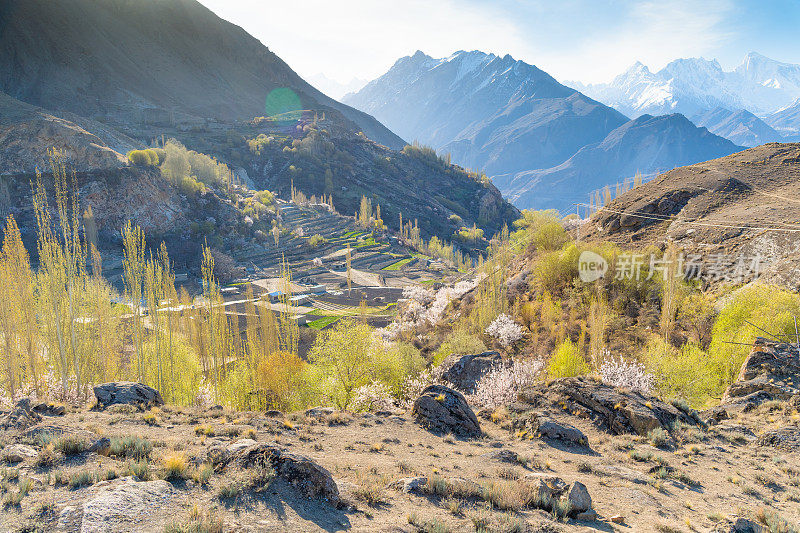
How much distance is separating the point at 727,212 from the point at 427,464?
2891cm

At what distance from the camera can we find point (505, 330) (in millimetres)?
27594

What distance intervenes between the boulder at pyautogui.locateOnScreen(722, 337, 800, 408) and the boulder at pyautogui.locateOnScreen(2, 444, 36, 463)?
22.7 metres

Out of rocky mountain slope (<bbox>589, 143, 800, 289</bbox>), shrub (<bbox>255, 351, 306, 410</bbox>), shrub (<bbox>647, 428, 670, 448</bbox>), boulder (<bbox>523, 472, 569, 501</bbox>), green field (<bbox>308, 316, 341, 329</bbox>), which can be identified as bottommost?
green field (<bbox>308, 316, 341, 329</bbox>)

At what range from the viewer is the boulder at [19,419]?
33.7 ft

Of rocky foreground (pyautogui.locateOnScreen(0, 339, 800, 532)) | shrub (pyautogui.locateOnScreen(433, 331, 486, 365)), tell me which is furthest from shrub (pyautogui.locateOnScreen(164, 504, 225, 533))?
shrub (pyautogui.locateOnScreen(433, 331, 486, 365))

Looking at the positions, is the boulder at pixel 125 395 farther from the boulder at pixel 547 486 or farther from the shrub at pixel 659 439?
the shrub at pixel 659 439

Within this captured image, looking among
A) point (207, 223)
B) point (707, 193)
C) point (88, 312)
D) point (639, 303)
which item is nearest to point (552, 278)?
point (639, 303)

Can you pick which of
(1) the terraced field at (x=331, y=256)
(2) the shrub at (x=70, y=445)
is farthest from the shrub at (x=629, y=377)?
(1) the terraced field at (x=331, y=256)

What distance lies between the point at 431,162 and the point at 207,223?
128 m

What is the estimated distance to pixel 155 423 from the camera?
12820mm

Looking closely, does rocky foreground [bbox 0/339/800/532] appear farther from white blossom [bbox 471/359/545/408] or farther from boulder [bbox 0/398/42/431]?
white blossom [bbox 471/359/545/408]

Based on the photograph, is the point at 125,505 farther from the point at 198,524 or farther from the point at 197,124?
the point at 197,124

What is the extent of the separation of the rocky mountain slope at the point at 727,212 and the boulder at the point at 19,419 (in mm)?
31565

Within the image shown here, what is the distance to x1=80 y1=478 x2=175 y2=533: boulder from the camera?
6.68 meters
